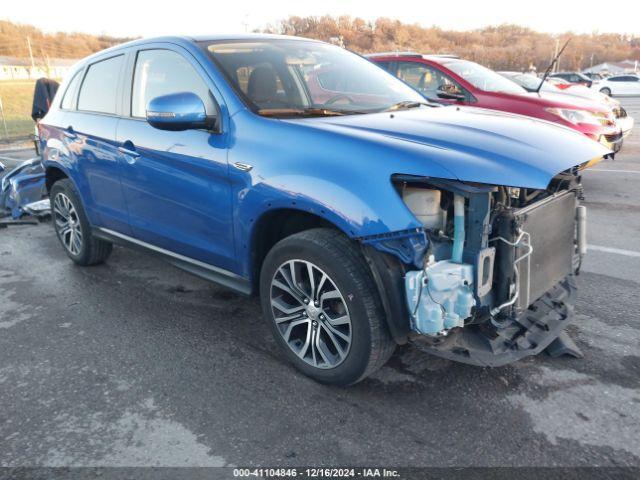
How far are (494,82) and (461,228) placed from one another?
6257mm

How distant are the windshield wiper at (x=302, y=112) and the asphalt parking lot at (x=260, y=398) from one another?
1.42 metres

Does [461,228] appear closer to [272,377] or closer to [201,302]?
[272,377]

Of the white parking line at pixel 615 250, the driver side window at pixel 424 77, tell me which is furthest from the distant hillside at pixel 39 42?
the white parking line at pixel 615 250

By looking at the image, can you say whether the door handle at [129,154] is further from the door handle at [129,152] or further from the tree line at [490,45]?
the tree line at [490,45]

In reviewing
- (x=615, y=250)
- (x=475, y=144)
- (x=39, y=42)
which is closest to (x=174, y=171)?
(x=475, y=144)

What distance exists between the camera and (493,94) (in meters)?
7.35

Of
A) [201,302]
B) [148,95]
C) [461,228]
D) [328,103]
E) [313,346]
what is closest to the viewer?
[461,228]

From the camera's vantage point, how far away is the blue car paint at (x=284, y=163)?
2.39 metres

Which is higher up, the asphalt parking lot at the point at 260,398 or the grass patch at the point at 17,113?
the grass patch at the point at 17,113

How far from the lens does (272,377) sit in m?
2.99

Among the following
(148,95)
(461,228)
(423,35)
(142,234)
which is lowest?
(142,234)

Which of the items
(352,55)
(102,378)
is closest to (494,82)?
(352,55)

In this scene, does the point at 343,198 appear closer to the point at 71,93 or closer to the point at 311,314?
the point at 311,314

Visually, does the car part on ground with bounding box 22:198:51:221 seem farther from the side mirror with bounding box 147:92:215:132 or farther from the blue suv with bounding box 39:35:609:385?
the side mirror with bounding box 147:92:215:132
